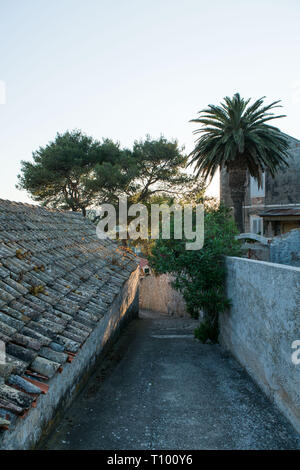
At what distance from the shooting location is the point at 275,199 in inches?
927

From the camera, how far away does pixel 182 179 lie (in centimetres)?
2678

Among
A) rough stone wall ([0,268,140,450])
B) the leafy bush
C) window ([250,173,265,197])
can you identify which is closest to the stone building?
window ([250,173,265,197])

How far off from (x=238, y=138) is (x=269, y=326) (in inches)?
476

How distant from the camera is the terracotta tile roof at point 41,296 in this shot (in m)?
3.62

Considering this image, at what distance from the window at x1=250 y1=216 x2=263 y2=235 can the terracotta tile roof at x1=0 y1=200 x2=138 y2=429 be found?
1597 centimetres

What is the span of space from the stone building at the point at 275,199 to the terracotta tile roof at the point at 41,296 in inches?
598

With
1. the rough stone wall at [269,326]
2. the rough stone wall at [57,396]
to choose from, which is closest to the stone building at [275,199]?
the rough stone wall at [269,326]

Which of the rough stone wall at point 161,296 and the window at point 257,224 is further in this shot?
the window at point 257,224

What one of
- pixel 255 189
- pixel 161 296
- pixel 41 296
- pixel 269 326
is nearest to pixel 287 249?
pixel 269 326

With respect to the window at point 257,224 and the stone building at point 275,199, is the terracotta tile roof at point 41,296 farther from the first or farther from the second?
the window at point 257,224

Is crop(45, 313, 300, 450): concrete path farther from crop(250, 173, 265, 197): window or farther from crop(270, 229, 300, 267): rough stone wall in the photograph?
crop(250, 173, 265, 197): window

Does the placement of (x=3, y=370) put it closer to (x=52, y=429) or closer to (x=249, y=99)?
(x=52, y=429)

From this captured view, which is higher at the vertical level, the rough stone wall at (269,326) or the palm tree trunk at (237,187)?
the palm tree trunk at (237,187)
